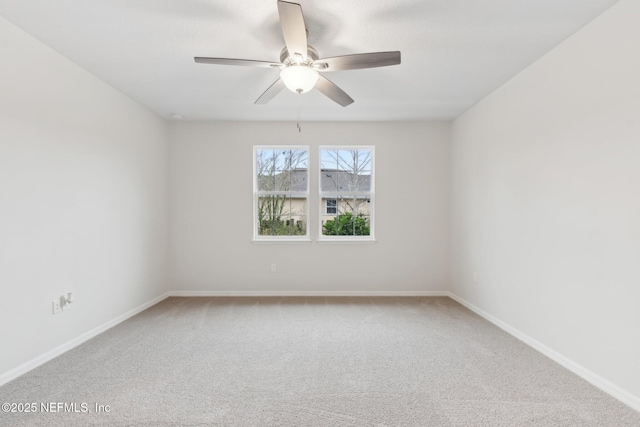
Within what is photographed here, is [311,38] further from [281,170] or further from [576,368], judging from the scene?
[576,368]

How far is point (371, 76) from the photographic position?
10.1 feet

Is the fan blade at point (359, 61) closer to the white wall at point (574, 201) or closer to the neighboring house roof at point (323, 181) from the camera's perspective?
the white wall at point (574, 201)

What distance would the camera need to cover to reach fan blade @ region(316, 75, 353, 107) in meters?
2.54

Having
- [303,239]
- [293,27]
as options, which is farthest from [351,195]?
[293,27]

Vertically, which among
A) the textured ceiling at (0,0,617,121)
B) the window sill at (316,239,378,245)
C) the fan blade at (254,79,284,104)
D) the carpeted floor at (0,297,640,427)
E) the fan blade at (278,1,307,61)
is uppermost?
the textured ceiling at (0,0,617,121)

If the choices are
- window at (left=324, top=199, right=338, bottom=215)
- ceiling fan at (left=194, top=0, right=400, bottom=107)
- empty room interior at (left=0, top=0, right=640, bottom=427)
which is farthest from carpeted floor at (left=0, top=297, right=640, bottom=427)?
ceiling fan at (left=194, top=0, right=400, bottom=107)

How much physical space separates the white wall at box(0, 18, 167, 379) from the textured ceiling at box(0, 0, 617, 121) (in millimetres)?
275

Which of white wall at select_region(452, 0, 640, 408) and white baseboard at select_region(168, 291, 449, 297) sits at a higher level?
white wall at select_region(452, 0, 640, 408)

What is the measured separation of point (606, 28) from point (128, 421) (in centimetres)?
384

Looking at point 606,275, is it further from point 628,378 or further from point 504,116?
point 504,116

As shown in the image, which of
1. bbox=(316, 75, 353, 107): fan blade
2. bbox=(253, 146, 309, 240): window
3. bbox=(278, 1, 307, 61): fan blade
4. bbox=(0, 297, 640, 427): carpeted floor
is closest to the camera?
bbox=(278, 1, 307, 61): fan blade

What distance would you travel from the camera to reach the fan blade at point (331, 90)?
2544 millimetres

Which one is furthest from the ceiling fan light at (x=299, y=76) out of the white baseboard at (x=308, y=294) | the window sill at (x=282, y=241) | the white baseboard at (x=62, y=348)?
the white baseboard at (x=308, y=294)

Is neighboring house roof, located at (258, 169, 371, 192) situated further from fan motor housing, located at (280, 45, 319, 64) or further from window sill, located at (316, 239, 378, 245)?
fan motor housing, located at (280, 45, 319, 64)
